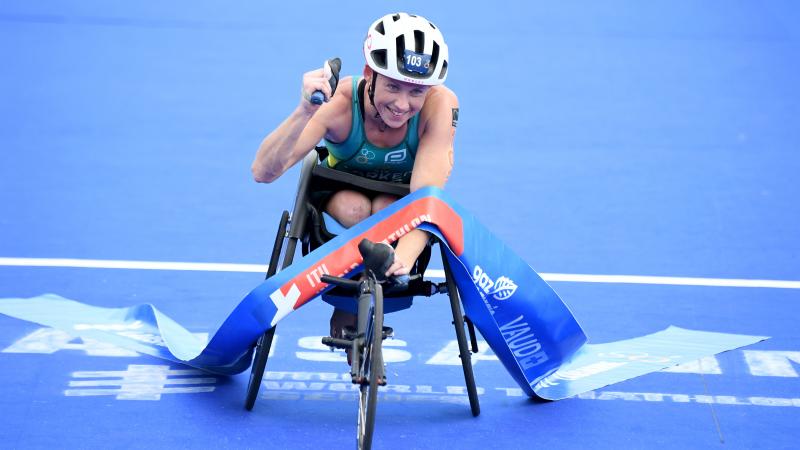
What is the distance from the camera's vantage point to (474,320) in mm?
4668

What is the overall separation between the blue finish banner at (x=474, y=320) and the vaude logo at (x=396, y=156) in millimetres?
245

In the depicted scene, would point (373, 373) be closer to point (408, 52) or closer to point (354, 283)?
point (354, 283)

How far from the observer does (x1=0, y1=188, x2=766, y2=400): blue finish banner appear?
447 centimetres

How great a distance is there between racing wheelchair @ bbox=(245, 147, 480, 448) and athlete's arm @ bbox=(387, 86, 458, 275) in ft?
0.37

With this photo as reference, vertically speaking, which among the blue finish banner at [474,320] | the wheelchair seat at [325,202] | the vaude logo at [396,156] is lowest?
the blue finish banner at [474,320]

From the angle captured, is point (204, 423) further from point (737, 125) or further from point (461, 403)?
point (737, 125)

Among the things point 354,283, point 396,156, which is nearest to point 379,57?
point 396,156

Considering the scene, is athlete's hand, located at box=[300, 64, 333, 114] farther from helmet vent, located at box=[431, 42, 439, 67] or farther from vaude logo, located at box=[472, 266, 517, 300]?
vaude logo, located at box=[472, 266, 517, 300]

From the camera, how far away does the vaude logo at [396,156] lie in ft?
15.3

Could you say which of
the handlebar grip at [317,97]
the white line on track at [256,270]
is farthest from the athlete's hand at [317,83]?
the white line on track at [256,270]

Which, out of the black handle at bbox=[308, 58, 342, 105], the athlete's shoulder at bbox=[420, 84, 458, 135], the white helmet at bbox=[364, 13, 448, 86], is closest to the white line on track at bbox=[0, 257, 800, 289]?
the athlete's shoulder at bbox=[420, 84, 458, 135]

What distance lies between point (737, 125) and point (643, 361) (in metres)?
4.14

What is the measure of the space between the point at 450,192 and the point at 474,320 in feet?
9.40

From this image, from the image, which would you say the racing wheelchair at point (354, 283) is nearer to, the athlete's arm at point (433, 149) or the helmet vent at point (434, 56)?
the athlete's arm at point (433, 149)
